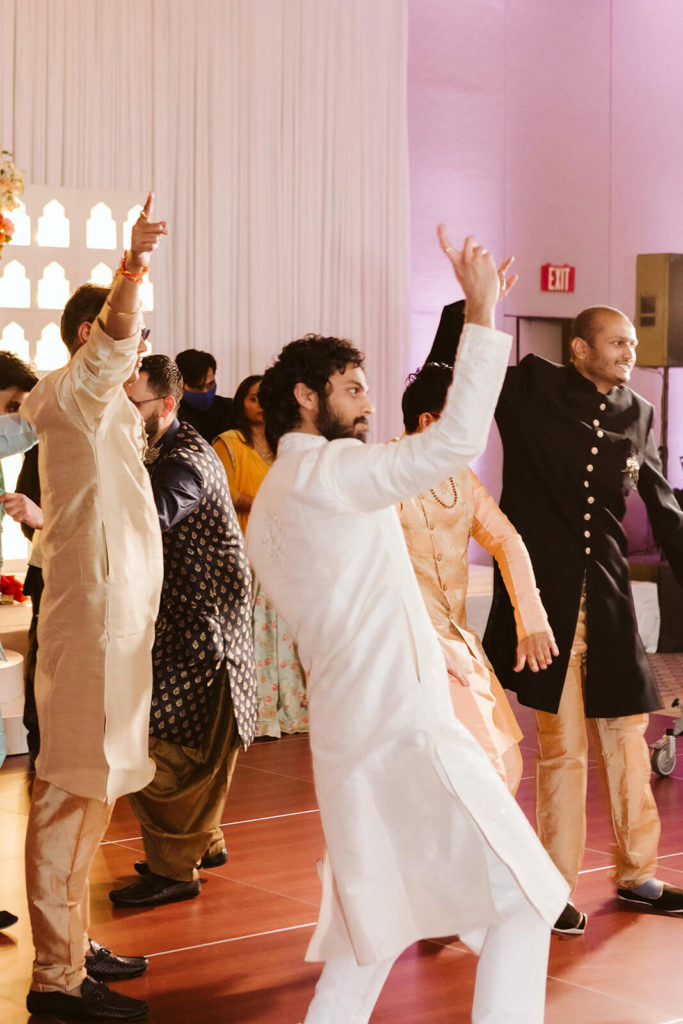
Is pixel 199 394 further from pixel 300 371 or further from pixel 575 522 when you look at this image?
pixel 300 371

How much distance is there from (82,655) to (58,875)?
49 cm

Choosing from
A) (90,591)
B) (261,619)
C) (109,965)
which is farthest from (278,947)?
(261,619)

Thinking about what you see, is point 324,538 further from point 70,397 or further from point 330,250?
point 330,250

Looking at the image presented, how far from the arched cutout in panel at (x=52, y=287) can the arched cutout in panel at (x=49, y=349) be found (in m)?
0.12

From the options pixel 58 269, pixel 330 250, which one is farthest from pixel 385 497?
pixel 330 250

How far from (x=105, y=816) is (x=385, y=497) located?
1.21 metres

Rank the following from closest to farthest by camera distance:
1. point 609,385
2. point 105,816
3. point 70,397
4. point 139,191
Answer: point 70,397 < point 105,816 < point 609,385 < point 139,191

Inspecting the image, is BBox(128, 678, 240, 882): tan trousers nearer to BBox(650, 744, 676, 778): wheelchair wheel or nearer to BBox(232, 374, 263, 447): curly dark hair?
BBox(650, 744, 676, 778): wheelchair wheel

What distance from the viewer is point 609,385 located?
13.1 feet

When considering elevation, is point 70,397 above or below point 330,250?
below

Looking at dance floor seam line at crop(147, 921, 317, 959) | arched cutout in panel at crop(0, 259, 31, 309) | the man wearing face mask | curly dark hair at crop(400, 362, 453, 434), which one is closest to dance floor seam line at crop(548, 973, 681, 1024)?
dance floor seam line at crop(147, 921, 317, 959)

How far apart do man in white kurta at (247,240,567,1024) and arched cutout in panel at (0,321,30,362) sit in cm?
500

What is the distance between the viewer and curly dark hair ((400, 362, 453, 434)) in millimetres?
3631

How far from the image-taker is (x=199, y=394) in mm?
6887
